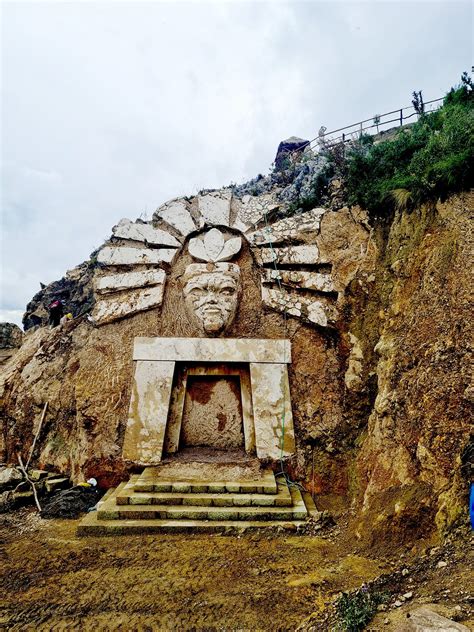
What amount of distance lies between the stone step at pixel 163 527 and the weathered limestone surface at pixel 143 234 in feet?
14.2

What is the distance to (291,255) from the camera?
6.86 meters

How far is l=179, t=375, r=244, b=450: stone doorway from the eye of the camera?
6.25 metres

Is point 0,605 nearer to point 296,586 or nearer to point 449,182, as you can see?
point 296,586

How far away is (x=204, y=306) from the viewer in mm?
6410

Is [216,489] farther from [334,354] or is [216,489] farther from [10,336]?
[10,336]

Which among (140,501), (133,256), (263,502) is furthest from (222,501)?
(133,256)

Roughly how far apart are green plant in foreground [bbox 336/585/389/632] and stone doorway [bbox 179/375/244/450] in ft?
10.7

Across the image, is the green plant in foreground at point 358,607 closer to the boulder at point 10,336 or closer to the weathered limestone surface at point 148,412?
the weathered limestone surface at point 148,412

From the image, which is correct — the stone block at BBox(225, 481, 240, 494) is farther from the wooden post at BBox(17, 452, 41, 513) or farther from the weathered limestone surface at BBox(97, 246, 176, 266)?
the weathered limestone surface at BBox(97, 246, 176, 266)

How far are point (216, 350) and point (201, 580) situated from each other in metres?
3.16

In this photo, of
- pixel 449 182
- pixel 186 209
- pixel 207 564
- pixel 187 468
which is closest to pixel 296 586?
pixel 207 564

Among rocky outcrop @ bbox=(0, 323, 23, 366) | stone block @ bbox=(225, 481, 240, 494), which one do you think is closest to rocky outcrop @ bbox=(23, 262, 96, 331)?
A: rocky outcrop @ bbox=(0, 323, 23, 366)

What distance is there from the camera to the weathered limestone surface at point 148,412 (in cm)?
582

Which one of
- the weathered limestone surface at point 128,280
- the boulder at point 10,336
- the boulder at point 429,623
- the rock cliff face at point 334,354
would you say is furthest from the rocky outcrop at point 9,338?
the boulder at point 429,623
